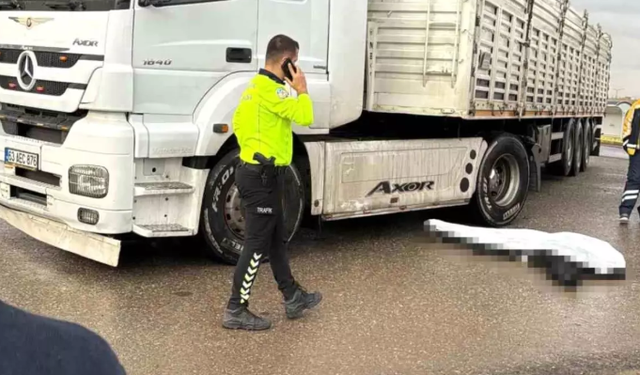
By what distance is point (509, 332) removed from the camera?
512cm

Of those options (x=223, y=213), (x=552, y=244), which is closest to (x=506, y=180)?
(x=552, y=244)

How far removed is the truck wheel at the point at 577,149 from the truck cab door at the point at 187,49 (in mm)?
9887

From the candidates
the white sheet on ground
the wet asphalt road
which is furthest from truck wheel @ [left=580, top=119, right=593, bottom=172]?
the wet asphalt road

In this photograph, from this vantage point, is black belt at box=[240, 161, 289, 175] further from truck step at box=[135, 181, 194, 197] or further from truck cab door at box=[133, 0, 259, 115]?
truck cab door at box=[133, 0, 259, 115]

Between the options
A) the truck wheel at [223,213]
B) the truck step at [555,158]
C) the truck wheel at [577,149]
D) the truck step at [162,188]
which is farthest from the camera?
the truck wheel at [577,149]

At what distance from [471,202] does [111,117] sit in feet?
14.8

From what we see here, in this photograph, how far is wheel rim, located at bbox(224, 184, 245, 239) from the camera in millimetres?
6168

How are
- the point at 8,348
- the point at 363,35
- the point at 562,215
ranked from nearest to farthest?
the point at 8,348 → the point at 363,35 → the point at 562,215

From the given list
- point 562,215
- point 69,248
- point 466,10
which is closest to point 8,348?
point 69,248

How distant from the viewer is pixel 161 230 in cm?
569

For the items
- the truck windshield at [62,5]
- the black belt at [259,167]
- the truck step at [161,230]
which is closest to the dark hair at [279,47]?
the black belt at [259,167]

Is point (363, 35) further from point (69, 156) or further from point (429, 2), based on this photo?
point (69, 156)

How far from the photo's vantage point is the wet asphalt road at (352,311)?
177 inches

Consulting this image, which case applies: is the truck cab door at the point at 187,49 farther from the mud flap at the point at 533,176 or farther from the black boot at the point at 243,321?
the mud flap at the point at 533,176
